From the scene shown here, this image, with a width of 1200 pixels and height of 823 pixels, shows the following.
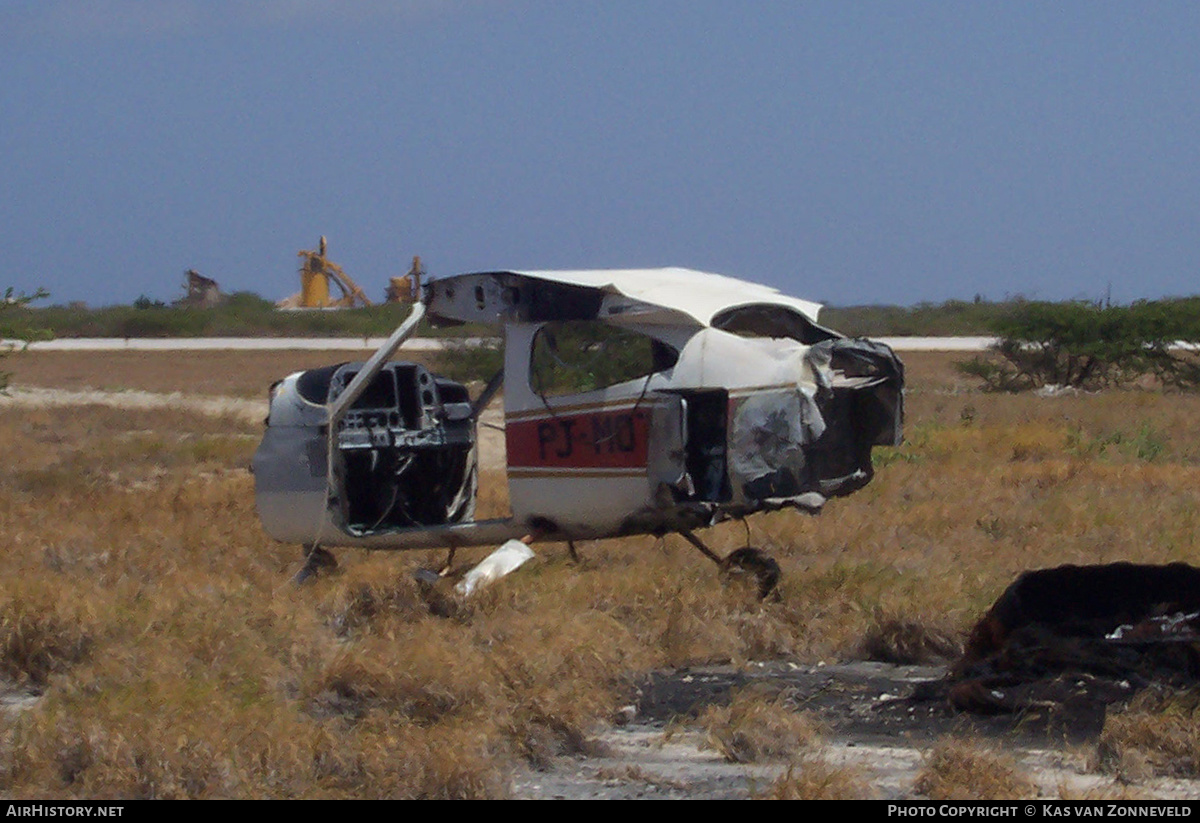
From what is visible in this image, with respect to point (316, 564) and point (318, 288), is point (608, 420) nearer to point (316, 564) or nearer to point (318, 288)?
point (316, 564)

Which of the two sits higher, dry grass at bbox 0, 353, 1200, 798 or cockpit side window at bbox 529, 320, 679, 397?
cockpit side window at bbox 529, 320, 679, 397

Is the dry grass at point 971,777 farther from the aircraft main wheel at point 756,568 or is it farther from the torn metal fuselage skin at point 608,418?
the aircraft main wheel at point 756,568

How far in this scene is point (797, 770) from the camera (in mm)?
6133

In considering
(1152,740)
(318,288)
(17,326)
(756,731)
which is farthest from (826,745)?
(318,288)

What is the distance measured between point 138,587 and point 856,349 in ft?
15.7

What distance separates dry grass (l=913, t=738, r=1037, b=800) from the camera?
18.6 ft

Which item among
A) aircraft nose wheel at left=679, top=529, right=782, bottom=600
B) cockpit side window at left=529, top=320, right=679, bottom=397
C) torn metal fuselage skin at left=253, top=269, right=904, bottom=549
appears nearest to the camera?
torn metal fuselage skin at left=253, top=269, right=904, bottom=549

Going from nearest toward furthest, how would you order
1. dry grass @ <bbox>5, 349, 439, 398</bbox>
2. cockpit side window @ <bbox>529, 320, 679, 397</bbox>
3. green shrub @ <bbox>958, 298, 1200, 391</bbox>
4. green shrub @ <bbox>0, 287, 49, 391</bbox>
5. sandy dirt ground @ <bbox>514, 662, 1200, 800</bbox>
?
1. sandy dirt ground @ <bbox>514, 662, 1200, 800</bbox>
2. cockpit side window @ <bbox>529, 320, 679, 397</bbox>
3. green shrub @ <bbox>0, 287, 49, 391</bbox>
4. green shrub @ <bbox>958, 298, 1200, 391</bbox>
5. dry grass @ <bbox>5, 349, 439, 398</bbox>

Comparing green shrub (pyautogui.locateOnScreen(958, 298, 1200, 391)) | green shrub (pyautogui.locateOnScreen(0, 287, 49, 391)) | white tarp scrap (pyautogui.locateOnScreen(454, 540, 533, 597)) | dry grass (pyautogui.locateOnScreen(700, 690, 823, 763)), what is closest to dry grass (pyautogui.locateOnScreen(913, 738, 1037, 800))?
dry grass (pyautogui.locateOnScreen(700, 690, 823, 763))

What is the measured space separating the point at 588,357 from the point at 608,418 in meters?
0.52

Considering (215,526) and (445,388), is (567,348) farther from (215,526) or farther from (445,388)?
(215,526)

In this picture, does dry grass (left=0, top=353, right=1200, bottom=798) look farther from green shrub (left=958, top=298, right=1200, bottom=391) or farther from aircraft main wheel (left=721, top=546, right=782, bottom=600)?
green shrub (left=958, top=298, right=1200, bottom=391)

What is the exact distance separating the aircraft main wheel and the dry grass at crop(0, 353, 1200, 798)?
5.9 inches
